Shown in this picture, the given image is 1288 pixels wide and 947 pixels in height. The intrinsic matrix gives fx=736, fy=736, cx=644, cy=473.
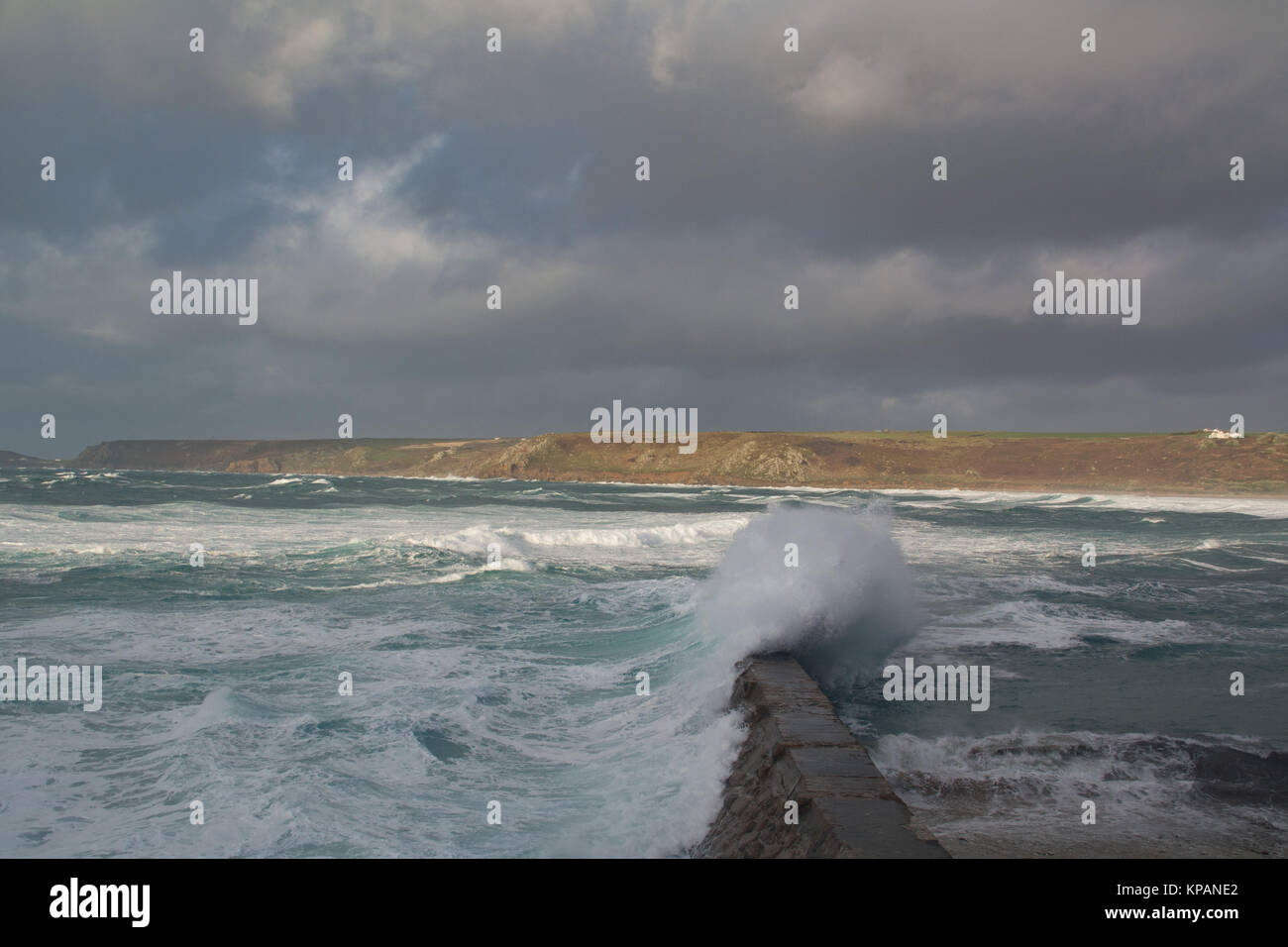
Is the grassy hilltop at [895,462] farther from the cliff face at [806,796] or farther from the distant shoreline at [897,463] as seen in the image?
the cliff face at [806,796]

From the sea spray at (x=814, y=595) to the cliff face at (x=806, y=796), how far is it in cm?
206

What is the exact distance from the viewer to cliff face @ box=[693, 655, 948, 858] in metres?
3.77

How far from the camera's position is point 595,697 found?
805 centimetres

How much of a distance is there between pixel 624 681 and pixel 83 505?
33.0 m

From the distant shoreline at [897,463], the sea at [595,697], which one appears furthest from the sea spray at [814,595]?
the distant shoreline at [897,463]

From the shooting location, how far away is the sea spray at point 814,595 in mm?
8523

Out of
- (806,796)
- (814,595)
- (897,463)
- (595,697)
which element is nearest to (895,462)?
(897,463)

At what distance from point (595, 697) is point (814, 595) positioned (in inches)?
119

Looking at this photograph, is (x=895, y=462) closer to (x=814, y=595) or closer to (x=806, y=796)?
(x=814, y=595)

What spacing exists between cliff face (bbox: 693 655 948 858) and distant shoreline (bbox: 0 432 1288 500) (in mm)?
57118
